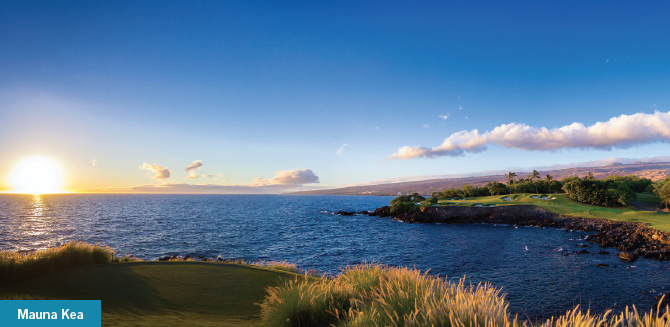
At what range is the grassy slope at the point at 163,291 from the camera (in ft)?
25.3

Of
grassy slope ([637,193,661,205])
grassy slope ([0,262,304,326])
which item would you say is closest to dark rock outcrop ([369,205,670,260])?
grassy slope ([637,193,661,205])

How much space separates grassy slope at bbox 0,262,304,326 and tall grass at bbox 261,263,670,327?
2.10 m

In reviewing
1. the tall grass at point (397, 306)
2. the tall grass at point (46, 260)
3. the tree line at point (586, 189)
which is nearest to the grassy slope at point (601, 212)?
the tree line at point (586, 189)

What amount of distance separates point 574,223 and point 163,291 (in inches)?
2130

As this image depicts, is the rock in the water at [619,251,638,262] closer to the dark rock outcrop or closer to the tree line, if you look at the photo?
the dark rock outcrop

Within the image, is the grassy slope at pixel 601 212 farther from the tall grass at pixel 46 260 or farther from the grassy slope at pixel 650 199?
the tall grass at pixel 46 260

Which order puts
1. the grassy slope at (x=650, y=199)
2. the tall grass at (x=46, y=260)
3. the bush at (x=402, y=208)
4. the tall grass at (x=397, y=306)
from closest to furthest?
the tall grass at (x=397, y=306)
the tall grass at (x=46, y=260)
the grassy slope at (x=650, y=199)
the bush at (x=402, y=208)

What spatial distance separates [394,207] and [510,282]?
54.1m

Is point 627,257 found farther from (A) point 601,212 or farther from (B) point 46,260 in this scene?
(B) point 46,260

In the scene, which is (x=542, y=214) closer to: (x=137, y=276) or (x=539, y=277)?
(x=539, y=277)

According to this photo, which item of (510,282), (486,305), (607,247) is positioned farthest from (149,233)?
(607,247)

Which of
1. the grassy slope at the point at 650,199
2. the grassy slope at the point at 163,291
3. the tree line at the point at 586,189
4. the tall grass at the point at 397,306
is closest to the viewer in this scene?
the tall grass at the point at 397,306

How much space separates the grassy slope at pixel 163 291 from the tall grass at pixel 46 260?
0.69 meters

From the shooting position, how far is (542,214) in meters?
50.4
